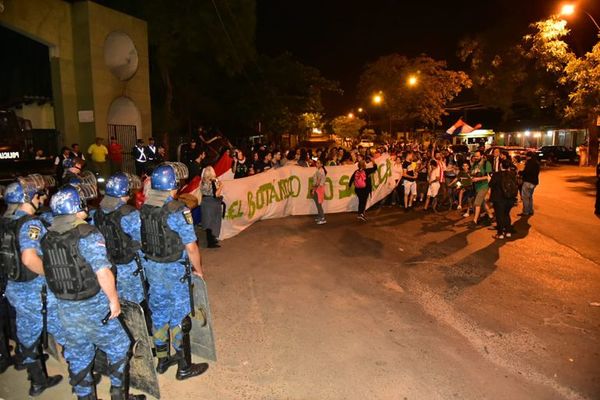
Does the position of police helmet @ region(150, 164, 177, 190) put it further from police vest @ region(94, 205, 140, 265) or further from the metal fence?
the metal fence

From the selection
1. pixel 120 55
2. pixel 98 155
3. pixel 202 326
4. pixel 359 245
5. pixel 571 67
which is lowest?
pixel 359 245

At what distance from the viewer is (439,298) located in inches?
262

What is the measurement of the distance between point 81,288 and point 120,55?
52.8ft

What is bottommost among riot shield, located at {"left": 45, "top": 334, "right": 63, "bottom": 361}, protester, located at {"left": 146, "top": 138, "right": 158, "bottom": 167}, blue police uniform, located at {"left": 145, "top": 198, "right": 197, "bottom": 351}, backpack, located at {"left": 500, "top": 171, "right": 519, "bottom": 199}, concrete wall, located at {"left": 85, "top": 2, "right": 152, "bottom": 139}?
riot shield, located at {"left": 45, "top": 334, "right": 63, "bottom": 361}

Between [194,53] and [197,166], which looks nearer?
[197,166]

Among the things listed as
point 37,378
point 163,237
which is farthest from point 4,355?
point 163,237

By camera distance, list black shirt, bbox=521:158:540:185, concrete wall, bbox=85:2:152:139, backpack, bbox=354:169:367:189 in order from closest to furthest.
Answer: backpack, bbox=354:169:367:189 < black shirt, bbox=521:158:540:185 < concrete wall, bbox=85:2:152:139

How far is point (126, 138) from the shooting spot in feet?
A: 58.0

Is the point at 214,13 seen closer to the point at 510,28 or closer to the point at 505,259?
the point at 510,28

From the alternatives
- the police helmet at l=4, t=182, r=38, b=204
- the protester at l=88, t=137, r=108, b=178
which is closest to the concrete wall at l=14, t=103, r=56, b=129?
the protester at l=88, t=137, r=108, b=178

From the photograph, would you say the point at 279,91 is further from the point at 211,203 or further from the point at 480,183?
the point at 211,203

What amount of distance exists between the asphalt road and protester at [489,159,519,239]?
33cm

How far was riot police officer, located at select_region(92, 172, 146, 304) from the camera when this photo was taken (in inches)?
182

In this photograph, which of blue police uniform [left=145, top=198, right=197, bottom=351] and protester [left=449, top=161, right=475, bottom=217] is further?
protester [left=449, top=161, right=475, bottom=217]
